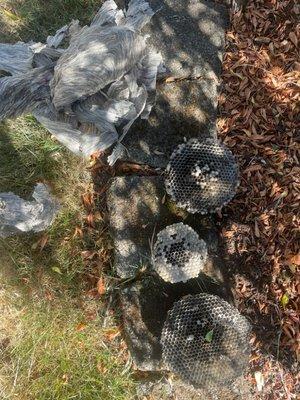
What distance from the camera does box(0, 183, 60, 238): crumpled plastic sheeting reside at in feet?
11.1

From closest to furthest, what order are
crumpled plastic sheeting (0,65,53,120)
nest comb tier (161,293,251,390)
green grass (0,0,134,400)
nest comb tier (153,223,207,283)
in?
1. nest comb tier (161,293,251,390)
2. nest comb tier (153,223,207,283)
3. crumpled plastic sheeting (0,65,53,120)
4. green grass (0,0,134,400)

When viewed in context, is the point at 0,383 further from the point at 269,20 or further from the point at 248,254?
the point at 269,20

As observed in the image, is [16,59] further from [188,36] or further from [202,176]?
[202,176]

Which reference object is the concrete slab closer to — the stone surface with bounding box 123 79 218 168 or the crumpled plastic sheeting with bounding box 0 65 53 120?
the stone surface with bounding box 123 79 218 168

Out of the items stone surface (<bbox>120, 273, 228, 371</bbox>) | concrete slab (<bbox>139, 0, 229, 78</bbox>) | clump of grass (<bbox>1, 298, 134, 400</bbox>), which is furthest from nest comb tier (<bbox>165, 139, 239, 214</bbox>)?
clump of grass (<bbox>1, 298, 134, 400</bbox>)

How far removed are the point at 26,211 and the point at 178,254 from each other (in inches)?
47.4

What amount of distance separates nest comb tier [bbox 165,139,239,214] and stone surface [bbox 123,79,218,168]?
0.26m

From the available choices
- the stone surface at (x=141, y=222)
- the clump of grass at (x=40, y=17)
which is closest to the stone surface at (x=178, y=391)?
the stone surface at (x=141, y=222)

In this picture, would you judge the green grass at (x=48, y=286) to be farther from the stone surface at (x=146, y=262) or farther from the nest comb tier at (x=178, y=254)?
the nest comb tier at (x=178, y=254)

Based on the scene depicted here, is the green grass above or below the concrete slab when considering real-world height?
below

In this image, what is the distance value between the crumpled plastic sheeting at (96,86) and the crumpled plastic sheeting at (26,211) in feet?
1.58

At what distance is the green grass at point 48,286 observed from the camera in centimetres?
337

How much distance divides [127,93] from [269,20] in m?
1.33

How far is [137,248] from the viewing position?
10.7 feet
